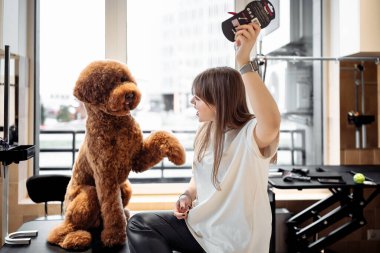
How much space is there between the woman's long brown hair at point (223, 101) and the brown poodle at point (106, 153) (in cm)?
39

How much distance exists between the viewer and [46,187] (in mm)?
2199

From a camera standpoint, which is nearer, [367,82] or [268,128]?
[268,128]

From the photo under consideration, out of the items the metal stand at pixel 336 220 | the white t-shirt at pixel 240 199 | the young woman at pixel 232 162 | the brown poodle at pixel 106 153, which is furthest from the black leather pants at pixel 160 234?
the metal stand at pixel 336 220

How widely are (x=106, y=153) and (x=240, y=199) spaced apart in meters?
0.66

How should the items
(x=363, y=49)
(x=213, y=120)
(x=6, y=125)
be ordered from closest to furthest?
(x=213, y=120)
(x=6, y=125)
(x=363, y=49)

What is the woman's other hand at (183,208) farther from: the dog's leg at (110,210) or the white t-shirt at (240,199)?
the dog's leg at (110,210)

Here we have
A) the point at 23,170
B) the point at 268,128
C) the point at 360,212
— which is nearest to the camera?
the point at 268,128

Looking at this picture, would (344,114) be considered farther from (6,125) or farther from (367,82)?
(6,125)

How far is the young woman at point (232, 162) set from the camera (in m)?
1.25

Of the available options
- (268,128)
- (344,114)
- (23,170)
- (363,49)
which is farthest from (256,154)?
(23,170)

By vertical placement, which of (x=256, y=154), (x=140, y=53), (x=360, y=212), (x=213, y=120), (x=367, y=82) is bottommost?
(x=360, y=212)

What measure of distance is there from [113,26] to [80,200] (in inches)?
56.6

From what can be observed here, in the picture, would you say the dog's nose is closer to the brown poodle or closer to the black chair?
the brown poodle

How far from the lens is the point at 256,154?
50.8 inches
